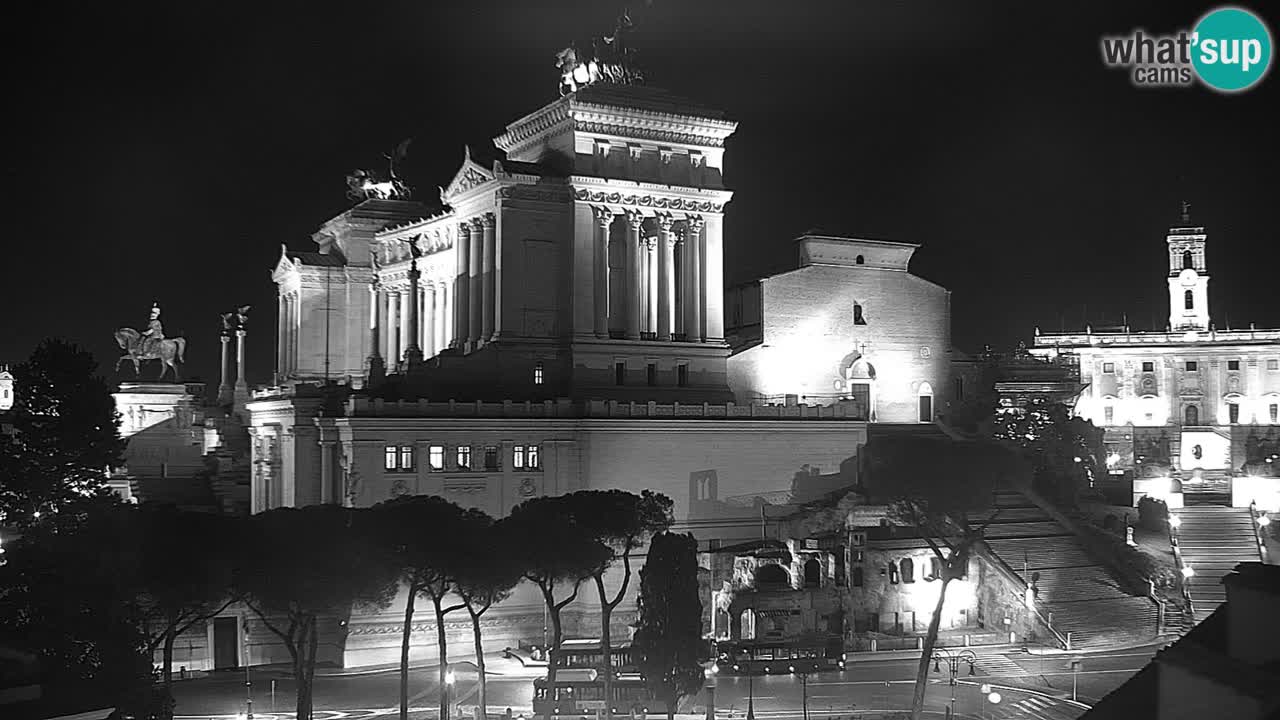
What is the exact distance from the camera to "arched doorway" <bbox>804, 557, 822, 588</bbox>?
6450cm

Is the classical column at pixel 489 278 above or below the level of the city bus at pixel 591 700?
above

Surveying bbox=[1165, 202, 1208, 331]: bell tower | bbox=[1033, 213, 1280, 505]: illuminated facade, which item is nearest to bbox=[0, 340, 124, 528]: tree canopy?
bbox=[1033, 213, 1280, 505]: illuminated facade

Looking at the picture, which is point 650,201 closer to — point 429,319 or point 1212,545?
point 429,319

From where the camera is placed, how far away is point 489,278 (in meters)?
76.4

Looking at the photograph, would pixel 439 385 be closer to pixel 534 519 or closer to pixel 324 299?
pixel 534 519

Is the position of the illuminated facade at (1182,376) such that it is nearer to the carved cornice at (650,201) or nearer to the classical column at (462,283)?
the carved cornice at (650,201)

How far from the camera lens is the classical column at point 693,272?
7950 cm

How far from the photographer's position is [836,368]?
85.9 meters

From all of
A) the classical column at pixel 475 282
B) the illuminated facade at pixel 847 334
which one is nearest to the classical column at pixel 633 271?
the illuminated facade at pixel 847 334

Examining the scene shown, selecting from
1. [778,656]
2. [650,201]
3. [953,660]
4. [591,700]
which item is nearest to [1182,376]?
[650,201]

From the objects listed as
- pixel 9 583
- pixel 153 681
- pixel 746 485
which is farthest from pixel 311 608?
pixel 746 485

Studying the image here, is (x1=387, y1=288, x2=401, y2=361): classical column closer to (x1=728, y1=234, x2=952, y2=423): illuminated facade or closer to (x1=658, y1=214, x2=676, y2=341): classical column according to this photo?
(x1=658, y1=214, x2=676, y2=341): classical column

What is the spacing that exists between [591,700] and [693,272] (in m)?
35.6

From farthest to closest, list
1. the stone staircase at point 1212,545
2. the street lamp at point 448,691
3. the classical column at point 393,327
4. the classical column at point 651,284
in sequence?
the classical column at point 393,327, the classical column at point 651,284, the stone staircase at point 1212,545, the street lamp at point 448,691
